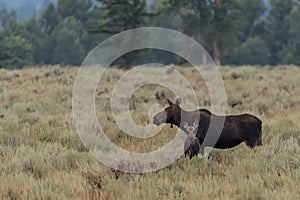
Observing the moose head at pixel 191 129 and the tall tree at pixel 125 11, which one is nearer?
the moose head at pixel 191 129

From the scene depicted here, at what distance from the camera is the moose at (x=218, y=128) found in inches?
245

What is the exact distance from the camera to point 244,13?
189 ft

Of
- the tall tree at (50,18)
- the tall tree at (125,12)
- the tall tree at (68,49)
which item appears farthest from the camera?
the tall tree at (50,18)

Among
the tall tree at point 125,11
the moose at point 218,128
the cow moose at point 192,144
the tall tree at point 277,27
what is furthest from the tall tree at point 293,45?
the cow moose at point 192,144

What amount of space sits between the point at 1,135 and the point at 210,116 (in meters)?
3.41

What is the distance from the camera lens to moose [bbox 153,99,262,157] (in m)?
6.21

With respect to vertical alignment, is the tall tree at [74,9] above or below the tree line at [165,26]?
above

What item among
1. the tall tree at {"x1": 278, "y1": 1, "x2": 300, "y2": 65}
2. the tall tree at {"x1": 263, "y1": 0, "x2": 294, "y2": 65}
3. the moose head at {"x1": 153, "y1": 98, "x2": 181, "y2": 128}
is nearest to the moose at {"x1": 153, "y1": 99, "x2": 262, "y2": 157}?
the moose head at {"x1": 153, "y1": 98, "x2": 181, "y2": 128}

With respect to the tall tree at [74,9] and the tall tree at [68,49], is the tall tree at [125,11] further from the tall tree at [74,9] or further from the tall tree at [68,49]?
the tall tree at [74,9]

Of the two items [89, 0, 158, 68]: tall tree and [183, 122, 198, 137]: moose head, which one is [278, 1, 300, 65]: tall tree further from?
[183, 122, 198, 137]: moose head

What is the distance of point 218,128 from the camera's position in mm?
6250

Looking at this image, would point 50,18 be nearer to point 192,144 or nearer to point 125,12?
point 125,12

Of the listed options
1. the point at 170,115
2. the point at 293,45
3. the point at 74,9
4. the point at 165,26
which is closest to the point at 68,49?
the point at 74,9

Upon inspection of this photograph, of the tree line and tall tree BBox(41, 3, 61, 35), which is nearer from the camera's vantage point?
the tree line
